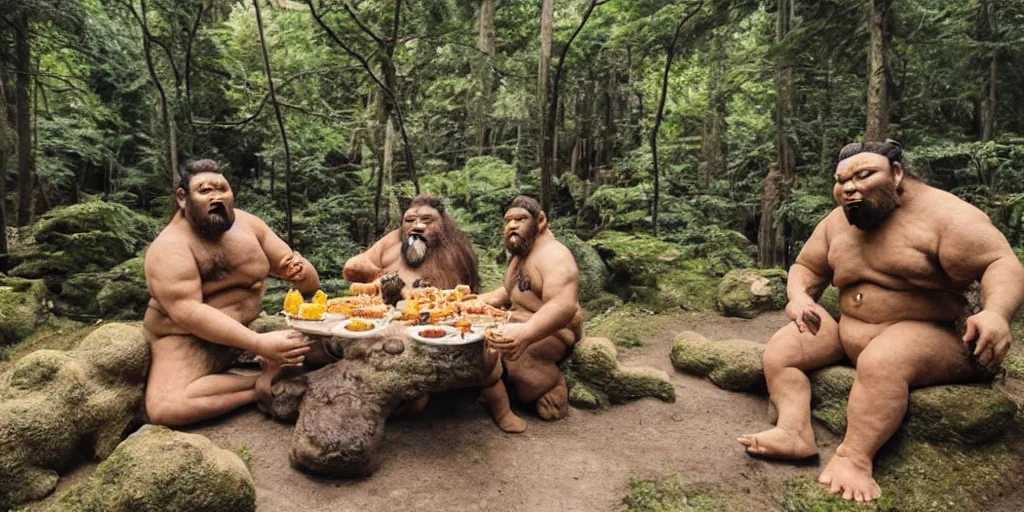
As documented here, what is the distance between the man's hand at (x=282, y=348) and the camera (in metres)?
3.31

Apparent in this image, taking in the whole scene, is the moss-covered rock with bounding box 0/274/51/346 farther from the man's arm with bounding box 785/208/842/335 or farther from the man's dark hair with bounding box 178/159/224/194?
the man's arm with bounding box 785/208/842/335

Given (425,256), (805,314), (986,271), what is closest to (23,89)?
(425,256)

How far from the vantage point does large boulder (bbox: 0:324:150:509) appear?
282 cm

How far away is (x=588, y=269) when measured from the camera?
27.9 feet

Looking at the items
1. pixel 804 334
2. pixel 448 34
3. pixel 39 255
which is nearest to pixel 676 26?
pixel 448 34

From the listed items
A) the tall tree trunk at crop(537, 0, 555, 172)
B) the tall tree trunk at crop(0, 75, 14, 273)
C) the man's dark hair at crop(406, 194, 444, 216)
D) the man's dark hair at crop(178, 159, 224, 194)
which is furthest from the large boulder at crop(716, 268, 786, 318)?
the tall tree trunk at crop(0, 75, 14, 273)

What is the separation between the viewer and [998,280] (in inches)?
110

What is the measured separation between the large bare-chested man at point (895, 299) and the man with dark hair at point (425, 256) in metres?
2.58

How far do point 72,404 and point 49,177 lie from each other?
11.4 m

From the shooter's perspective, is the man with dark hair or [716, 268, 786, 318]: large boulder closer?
the man with dark hair

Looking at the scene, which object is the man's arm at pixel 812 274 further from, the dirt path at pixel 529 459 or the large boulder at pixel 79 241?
the large boulder at pixel 79 241

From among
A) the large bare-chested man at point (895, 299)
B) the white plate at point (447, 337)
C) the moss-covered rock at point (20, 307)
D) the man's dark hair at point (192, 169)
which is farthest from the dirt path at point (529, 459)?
the moss-covered rock at point (20, 307)

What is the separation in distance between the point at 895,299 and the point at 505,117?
9998 mm

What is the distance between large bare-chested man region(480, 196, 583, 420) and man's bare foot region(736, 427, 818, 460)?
1.37 m
